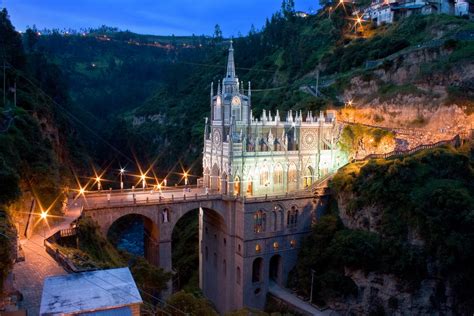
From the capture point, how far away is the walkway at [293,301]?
4293 cm

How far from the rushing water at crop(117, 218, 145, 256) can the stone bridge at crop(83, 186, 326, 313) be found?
874 inches

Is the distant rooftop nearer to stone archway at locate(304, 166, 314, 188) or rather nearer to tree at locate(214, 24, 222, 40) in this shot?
stone archway at locate(304, 166, 314, 188)

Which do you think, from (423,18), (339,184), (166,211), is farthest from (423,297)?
(423,18)

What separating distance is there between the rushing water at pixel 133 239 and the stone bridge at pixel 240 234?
2221 centimetres

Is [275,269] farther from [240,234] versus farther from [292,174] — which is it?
[292,174]

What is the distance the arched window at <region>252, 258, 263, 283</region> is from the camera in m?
48.1

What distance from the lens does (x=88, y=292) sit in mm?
17688

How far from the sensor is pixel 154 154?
109812mm

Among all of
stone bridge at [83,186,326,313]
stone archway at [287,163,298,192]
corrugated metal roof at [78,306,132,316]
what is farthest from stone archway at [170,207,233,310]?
corrugated metal roof at [78,306,132,316]

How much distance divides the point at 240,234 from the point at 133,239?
3613 centimetres

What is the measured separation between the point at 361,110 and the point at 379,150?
32.9 ft

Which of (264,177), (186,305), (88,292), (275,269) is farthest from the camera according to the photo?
(275,269)

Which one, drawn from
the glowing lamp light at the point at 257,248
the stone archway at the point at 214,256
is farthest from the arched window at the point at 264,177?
the glowing lamp light at the point at 257,248

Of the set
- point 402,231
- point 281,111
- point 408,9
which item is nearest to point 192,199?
point 402,231
